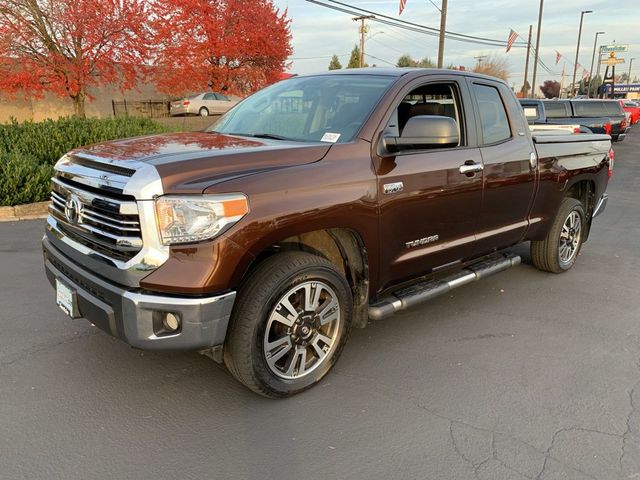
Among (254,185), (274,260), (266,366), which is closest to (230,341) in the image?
(266,366)

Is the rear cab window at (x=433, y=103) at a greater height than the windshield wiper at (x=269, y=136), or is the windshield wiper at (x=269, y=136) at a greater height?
the rear cab window at (x=433, y=103)

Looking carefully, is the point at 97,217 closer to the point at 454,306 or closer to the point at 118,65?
the point at 454,306

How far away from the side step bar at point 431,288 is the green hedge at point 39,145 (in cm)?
656

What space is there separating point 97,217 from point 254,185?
896mm

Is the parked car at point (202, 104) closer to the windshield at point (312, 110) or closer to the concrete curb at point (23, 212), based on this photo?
the concrete curb at point (23, 212)

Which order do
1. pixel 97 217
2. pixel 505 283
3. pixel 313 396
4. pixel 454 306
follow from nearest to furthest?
pixel 97 217, pixel 313 396, pixel 454 306, pixel 505 283

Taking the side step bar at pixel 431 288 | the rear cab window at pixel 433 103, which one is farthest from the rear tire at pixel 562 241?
the rear cab window at pixel 433 103

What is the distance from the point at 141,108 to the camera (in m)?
29.0

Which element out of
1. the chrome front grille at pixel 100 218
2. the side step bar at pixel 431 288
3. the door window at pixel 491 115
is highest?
the door window at pixel 491 115

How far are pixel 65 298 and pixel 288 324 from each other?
4.38 ft

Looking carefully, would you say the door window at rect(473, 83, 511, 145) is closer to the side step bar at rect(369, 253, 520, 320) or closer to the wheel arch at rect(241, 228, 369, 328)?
the side step bar at rect(369, 253, 520, 320)

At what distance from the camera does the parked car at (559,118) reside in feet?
48.6

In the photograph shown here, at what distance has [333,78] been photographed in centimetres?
415

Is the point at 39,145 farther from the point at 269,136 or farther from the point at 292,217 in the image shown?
the point at 292,217
